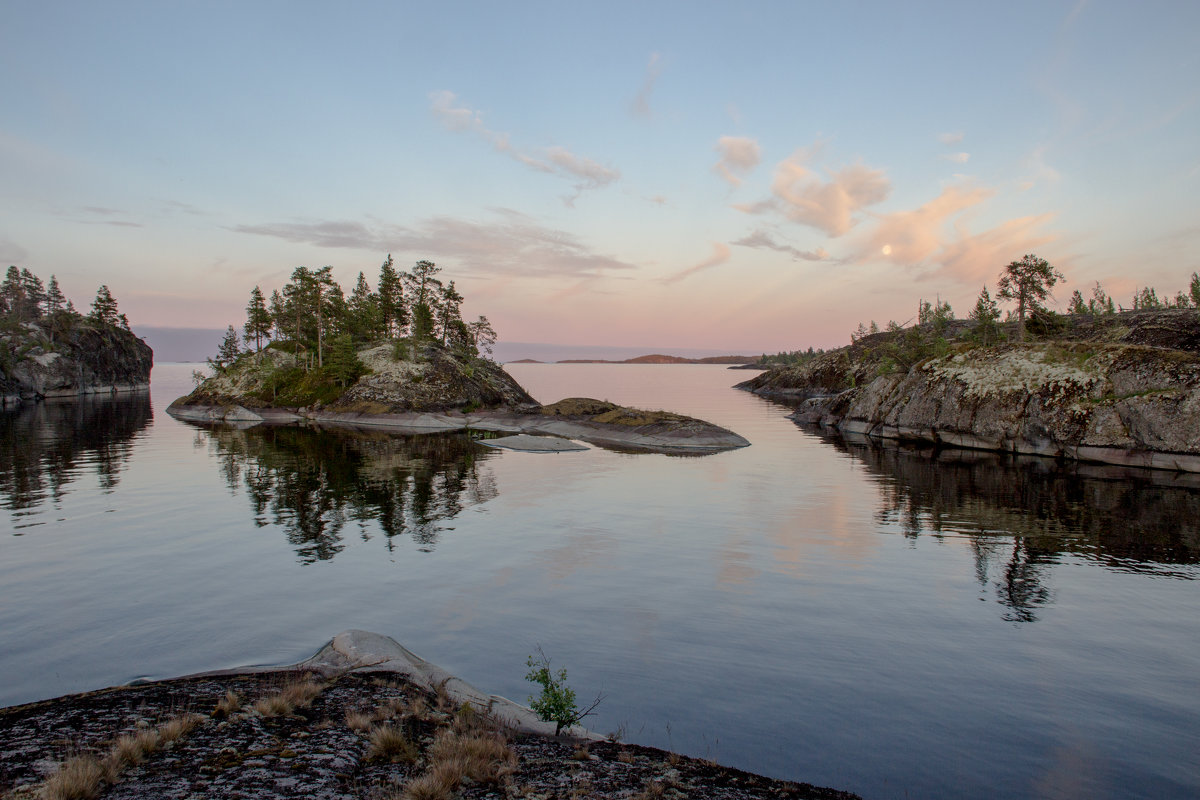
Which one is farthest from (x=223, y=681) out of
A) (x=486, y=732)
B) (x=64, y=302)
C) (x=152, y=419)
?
(x=64, y=302)

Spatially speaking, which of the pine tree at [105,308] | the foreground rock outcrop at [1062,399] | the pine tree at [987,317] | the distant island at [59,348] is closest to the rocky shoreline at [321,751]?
the foreground rock outcrop at [1062,399]

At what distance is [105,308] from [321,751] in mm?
192397

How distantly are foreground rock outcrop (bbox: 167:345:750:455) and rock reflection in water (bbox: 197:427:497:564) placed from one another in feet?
36.0

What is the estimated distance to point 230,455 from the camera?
168ft

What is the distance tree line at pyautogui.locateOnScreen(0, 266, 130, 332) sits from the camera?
148125mm

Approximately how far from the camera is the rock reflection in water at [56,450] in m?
35.0

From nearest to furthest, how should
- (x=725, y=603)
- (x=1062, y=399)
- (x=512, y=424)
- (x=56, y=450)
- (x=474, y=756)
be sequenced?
(x=474, y=756)
(x=725, y=603)
(x=1062, y=399)
(x=56, y=450)
(x=512, y=424)

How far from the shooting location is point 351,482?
129 ft

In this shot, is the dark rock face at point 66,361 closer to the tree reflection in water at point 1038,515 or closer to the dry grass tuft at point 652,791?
the dry grass tuft at point 652,791

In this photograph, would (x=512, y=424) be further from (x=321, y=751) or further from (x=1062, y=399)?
(x=321, y=751)

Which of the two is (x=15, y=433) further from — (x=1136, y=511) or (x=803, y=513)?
(x=1136, y=511)

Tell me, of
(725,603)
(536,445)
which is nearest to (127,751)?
(725,603)

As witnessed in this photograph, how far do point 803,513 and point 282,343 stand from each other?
99308mm

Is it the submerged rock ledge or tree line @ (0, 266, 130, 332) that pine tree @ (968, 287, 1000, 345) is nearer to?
the submerged rock ledge
